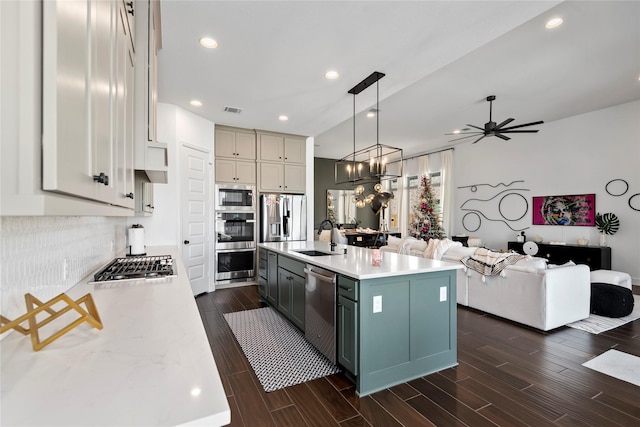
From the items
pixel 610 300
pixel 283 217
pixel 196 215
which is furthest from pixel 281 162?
pixel 610 300

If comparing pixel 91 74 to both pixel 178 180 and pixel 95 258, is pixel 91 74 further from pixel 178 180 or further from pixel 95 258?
pixel 178 180

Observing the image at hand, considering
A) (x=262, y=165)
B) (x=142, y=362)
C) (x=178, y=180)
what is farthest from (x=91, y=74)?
(x=262, y=165)

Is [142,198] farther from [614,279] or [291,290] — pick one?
[614,279]

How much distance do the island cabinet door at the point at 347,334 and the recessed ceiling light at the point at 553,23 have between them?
3386 mm

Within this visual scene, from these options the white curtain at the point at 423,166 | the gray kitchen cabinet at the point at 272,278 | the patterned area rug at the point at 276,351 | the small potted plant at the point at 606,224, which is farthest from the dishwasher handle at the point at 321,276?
the white curtain at the point at 423,166

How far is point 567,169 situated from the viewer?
614 cm

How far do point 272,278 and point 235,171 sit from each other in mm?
2338

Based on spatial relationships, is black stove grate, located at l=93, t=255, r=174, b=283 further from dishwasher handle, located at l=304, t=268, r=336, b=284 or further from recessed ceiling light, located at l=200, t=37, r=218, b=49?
recessed ceiling light, located at l=200, t=37, r=218, b=49

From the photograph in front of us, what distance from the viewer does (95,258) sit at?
211 cm

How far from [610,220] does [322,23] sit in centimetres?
630

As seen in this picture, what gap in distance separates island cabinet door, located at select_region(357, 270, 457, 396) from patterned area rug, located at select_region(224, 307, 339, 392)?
47 cm

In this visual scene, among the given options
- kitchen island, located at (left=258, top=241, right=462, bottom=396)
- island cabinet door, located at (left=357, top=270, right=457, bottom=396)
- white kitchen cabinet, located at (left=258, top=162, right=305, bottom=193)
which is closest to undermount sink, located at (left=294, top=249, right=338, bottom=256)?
kitchen island, located at (left=258, top=241, right=462, bottom=396)

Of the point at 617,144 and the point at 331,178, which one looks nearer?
the point at 617,144

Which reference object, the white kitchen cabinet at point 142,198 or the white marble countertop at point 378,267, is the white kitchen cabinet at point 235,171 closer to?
the white kitchen cabinet at point 142,198
